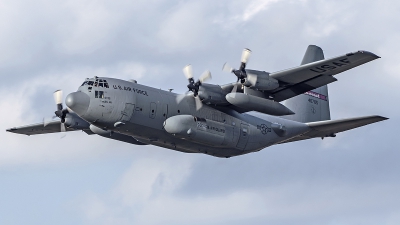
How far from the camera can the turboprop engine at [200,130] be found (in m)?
41.2

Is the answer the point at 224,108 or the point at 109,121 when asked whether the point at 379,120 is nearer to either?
the point at 224,108

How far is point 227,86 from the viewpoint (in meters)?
43.2

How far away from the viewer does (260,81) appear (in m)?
41.7

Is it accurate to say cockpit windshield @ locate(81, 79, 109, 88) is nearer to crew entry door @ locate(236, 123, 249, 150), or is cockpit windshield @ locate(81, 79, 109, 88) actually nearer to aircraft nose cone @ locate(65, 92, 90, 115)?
aircraft nose cone @ locate(65, 92, 90, 115)

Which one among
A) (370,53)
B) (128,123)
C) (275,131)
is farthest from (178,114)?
(370,53)

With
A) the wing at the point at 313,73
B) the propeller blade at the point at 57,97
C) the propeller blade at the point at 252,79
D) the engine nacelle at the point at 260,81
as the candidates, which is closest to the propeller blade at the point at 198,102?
the engine nacelle at the point at 260,81

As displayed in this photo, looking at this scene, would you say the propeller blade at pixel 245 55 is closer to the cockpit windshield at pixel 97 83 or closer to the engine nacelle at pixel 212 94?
the engine nacelle at pixel 212 94

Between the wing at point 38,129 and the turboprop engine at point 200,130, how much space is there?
32.8 ft

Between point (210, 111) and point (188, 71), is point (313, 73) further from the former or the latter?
point (188, 71)

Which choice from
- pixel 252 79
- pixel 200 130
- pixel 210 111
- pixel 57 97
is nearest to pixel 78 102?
pixel 57 97

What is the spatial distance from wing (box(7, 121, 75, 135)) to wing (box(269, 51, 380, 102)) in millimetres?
13653

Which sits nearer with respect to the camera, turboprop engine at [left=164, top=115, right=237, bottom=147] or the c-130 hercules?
the c-130 hercules

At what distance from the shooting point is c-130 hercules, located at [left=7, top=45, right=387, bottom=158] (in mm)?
40469

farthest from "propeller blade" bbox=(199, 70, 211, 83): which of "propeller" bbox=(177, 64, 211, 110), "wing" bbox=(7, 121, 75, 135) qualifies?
"wing" bbox=(7, 121, 75, 135)
